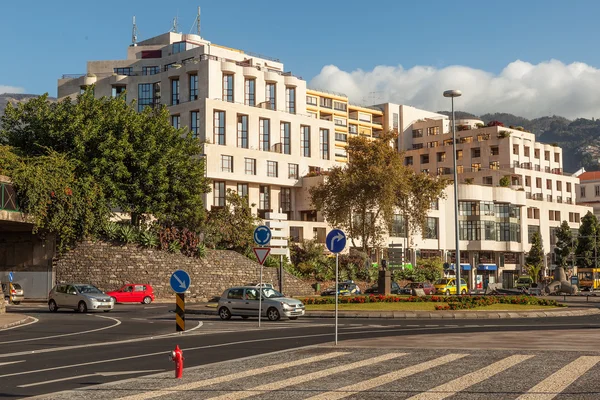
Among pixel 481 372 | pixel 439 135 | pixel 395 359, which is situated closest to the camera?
pixel 481 372

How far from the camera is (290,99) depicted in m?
86.2

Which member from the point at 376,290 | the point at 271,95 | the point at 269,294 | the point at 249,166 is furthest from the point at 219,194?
the point at 269,294

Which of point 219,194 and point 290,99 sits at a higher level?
point 290,99

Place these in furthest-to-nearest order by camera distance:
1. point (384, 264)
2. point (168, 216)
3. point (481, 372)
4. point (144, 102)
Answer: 1. point (144, 102)
2. point (168, 216)
3. point (384, 264)
4. point (481, 372)

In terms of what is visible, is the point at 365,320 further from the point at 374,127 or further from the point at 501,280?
the point at 374,127

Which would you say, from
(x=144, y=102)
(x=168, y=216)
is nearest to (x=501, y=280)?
(x=144, y=102)

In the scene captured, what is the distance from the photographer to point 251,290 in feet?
105

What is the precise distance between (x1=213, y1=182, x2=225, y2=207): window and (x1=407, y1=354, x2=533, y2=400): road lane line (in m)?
60.9

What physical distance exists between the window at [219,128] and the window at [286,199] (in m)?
9.26

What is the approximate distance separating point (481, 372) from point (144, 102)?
249ft

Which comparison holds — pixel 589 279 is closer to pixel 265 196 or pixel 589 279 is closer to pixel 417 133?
pixel 265 196

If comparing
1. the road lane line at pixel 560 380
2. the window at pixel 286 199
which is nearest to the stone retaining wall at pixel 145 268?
the window at pixel 286 199

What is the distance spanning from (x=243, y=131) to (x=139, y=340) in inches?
2276

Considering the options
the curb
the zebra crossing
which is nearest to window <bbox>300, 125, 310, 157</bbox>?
the curb
